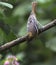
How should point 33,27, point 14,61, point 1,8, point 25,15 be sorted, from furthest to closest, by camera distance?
1. point 25,15
2. point 1,8
3. point 14,61
4. point 33,27

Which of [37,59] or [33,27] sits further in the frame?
[37,59]

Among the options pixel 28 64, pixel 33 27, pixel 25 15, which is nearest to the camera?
pixel 33 27

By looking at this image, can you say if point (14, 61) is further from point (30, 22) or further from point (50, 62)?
point (50, 62)

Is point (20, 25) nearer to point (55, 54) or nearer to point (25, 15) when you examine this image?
point (25, 15)

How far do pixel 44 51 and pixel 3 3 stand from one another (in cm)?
136

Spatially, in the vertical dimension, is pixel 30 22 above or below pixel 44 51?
above

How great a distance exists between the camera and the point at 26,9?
2.12 m

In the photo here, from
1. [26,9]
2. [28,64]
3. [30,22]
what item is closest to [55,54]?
[28,64]

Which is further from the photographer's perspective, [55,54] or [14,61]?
[55,54]

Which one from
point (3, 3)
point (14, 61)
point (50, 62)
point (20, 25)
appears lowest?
point (50, 62)

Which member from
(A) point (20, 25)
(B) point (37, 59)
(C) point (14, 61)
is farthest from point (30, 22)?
(B) point (37, 59)

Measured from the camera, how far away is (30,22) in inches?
24.3

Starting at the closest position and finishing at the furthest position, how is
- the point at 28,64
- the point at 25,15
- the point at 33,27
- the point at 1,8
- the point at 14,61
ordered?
the point at 33,27, the point at 14,61, the point at 1,8, the point at 28,64, the point at 25,15

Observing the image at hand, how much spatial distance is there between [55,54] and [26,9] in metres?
0.38
